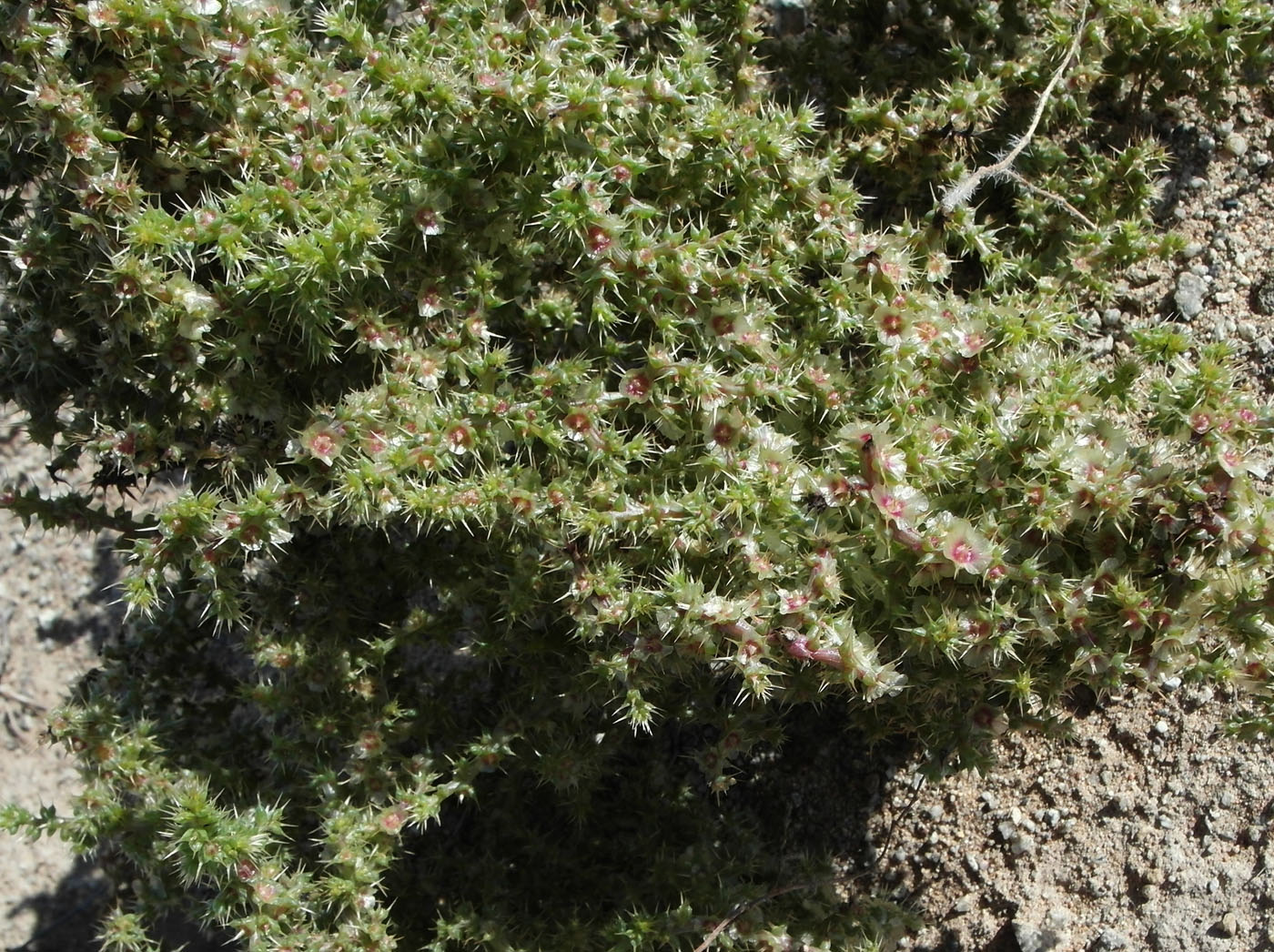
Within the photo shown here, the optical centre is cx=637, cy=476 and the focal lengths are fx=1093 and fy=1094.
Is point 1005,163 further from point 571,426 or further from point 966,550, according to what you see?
point 571,426

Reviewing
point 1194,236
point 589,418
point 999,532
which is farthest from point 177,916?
point 1194,236

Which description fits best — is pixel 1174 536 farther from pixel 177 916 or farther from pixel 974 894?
pixel 177 916

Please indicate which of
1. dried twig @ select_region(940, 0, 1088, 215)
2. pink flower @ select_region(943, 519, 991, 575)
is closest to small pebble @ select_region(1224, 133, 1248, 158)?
dried twig @ select_region(940, 0, 1088, 215)

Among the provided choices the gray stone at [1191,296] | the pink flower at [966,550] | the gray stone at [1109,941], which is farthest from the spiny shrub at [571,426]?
the gray stone at [1109,941]

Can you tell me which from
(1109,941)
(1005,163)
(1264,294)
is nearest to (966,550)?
(1005,163)

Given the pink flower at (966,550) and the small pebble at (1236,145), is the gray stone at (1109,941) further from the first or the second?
the small pebble at (1236,145)
